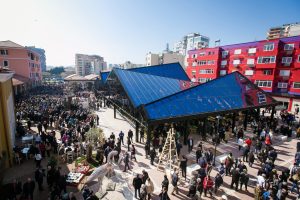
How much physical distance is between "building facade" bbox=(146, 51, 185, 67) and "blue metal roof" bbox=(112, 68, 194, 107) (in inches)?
2530

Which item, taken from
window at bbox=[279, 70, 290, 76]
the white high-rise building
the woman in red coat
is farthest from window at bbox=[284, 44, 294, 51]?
the white high-rise building

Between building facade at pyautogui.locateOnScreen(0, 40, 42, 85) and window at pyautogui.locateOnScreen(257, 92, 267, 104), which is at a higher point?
building facade at pyautogui.locateOnScreen(0, 40, 42, 85)

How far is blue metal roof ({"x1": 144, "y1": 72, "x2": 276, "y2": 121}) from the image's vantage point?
1705 cm

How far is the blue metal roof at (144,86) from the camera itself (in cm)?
1950

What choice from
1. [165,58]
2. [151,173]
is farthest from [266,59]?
[165,58]

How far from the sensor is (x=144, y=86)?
21.6m

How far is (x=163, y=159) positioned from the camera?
15.1 metres

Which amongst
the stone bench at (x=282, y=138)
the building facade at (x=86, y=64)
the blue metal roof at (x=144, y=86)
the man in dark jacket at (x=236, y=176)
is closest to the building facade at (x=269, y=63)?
the stone bench at (x=282, y=138)

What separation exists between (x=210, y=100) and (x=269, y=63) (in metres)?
27.2

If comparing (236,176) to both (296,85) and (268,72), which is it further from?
(268,72)

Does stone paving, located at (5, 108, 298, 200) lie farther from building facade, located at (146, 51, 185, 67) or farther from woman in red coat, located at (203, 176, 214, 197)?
building facade, located at (146, 51, 185, 67)

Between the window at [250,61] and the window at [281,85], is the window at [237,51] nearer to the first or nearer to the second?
the window at [250,61]

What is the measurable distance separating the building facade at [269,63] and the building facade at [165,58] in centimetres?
3631

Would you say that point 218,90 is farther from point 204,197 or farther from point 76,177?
point 76,177
